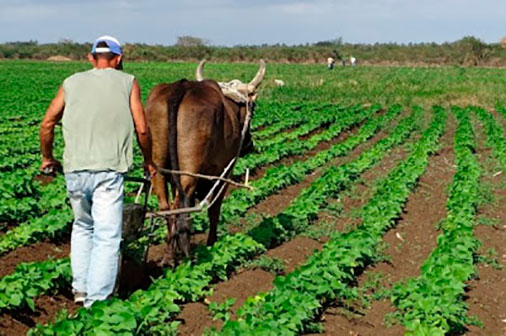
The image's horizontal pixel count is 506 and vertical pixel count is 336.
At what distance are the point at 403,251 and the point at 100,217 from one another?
4589mm

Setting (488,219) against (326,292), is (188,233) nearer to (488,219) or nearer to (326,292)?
(326,292)

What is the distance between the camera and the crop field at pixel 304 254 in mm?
5613

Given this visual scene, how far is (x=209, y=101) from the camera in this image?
693 cm

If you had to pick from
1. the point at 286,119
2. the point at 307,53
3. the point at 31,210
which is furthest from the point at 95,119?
the point at 307,53

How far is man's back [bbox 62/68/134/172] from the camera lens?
520 centimetres

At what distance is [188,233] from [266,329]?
1.96 m

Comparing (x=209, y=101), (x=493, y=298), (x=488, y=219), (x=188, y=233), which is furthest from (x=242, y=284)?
(x=488, y=219)

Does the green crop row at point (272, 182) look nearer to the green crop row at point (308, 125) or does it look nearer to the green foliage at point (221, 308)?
the green crop row at point (308, 125)

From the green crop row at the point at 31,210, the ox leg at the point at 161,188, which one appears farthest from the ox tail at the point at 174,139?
the green crop row at the point at 31,210

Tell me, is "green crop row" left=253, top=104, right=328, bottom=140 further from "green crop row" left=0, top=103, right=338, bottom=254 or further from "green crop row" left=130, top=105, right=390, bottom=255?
"green crop row" left=0, top=103, right=338, bottom=254

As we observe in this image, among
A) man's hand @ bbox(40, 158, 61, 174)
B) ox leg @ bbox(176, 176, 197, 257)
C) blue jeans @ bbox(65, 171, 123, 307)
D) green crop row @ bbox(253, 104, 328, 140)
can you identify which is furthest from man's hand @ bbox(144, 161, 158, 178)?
green crop row @ bbox(253, 104, 328, 140)

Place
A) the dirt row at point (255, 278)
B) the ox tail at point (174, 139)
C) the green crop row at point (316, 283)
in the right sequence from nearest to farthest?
the green crop row at point (316, 283) → the dirt row at point (255, 278) → the ox tail at point (174, 139)

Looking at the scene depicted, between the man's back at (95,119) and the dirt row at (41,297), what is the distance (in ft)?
4.09

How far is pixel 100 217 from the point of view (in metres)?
5.28
